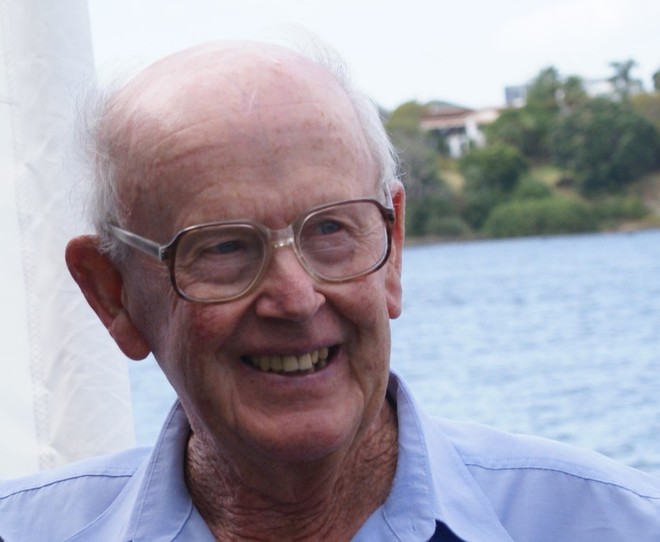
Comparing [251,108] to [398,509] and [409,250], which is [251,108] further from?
[409,250]

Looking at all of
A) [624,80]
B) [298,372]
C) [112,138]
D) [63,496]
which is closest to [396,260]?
[298,372]

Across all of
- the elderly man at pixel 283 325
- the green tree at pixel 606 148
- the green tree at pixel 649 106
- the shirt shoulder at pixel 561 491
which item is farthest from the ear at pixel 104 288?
the green tree at pixel 649 106

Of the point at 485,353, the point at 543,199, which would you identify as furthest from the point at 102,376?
the point at 543,199

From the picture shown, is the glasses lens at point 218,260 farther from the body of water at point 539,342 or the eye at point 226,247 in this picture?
the body of water at point 539,342

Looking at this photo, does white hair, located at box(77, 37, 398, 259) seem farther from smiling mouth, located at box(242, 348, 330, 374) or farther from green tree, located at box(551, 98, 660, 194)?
green tree, located at box(551, 98, 660, 194)

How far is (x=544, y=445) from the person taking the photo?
1962 millimetres

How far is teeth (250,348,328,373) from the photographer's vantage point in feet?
5.91

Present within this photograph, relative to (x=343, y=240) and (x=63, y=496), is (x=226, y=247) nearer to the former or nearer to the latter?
(x=343, y=240)

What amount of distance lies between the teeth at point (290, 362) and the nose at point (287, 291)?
8 cm

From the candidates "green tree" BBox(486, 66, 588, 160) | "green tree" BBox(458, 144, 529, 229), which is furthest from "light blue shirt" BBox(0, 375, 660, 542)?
"green tree" BBox(486, 66, 588, 160)

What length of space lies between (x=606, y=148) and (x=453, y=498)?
1654 inches

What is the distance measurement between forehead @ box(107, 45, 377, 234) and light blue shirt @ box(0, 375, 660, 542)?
1.45 feet

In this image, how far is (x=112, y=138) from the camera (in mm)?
1978

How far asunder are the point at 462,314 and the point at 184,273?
38.2 metres
